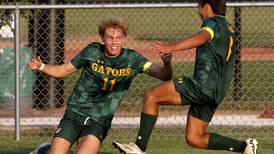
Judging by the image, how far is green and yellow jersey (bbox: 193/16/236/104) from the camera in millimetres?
9172

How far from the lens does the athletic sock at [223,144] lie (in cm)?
956

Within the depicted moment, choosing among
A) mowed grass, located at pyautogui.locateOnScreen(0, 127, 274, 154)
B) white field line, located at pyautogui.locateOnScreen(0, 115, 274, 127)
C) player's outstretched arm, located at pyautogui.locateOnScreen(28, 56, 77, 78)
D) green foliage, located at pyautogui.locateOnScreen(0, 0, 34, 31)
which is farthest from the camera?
green foliage, located at pyautogui.locateOnScreen(0, 0, 34, 31)

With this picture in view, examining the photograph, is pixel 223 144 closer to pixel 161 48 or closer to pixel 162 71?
pixel 162 71

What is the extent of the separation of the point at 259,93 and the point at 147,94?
633 cm

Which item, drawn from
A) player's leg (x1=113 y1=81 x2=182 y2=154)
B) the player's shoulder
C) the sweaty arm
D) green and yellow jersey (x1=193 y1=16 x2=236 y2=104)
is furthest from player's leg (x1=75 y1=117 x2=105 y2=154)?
the player's shoulder

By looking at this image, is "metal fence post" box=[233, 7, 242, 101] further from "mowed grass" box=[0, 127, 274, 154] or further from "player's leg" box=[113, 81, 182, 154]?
"player's leg" box=[113, 81, 182, 154]

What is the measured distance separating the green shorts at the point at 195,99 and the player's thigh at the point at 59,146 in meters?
1.17

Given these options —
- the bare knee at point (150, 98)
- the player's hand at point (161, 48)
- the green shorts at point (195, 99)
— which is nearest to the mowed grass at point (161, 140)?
the green shorts at point (195, 99)

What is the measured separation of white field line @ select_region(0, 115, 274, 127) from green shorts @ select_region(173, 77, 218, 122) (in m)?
3.72

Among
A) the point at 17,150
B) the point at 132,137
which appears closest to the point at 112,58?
the point at 17,150

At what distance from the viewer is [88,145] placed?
8.88 meters

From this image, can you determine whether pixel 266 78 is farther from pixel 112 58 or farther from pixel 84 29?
pixel 84 29

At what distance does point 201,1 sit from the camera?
9.30 m

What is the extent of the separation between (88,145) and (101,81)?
0.61 metres
